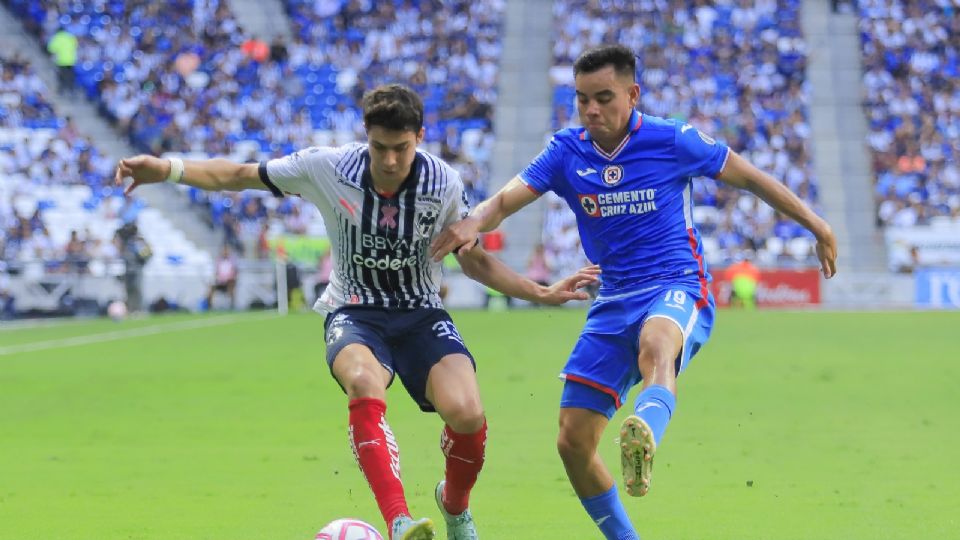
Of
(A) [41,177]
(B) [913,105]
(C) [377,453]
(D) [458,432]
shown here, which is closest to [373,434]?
(C) [377,453]

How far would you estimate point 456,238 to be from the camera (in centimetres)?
705

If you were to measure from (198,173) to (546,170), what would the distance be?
1.77 meters

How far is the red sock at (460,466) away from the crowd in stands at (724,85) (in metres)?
30.6

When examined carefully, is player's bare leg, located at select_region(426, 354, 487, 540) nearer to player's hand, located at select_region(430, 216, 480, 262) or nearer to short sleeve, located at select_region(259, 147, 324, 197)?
player's hand, located at select_region(430, 216, 480, 262)

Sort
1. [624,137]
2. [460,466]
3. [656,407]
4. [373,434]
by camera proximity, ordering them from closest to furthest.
Result: [656,407] < [373,434] < [624,137] < [460,466]

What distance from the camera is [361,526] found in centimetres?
627

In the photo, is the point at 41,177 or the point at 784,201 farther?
the point at 41,177

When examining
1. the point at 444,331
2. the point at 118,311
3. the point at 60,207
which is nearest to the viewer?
the point at 444,331

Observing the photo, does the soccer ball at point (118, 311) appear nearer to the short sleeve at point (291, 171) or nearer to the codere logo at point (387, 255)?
the short sleeve at point (291, 171)

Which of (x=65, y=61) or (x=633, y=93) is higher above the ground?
(x=65, y=61)

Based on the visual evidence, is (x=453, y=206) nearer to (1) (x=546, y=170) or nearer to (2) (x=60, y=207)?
(1) (x=546, y=170)

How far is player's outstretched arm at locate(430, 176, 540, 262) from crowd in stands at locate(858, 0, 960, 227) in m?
32.5

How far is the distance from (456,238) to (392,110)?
74 cm

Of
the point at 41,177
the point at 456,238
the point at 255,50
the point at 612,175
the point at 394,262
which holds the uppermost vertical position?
the point at 255,50
